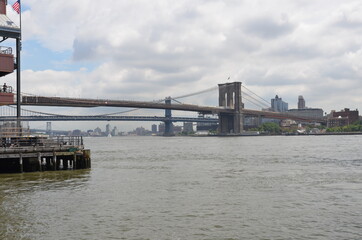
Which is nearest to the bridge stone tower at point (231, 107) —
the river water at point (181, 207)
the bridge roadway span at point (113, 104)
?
the bridge roadway span at point (113, 104)

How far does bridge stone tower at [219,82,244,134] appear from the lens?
154875 millimetres

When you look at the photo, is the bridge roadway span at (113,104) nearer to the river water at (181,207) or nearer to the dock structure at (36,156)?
the dock structure at (36,156)

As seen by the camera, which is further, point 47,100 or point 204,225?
point 47,100

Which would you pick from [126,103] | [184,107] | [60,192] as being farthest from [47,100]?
[60,192]

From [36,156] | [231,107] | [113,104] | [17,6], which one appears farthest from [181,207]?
[231,107]

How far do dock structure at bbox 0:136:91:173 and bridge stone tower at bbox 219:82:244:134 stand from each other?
407 ft

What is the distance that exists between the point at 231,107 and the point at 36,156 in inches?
5326

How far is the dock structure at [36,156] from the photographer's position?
29203 mm

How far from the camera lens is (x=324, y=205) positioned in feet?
58.1

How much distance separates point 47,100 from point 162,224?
3196 inches

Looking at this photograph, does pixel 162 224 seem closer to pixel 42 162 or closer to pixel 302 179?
pixel 302 179

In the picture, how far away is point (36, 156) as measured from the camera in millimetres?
29750

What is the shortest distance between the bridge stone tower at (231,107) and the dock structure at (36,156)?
124m

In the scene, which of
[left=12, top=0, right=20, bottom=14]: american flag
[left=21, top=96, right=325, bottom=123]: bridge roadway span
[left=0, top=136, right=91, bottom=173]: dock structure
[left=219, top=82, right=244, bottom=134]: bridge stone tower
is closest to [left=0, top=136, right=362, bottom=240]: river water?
[left=0, top=136, right=91, bottom=173]: dock structure
